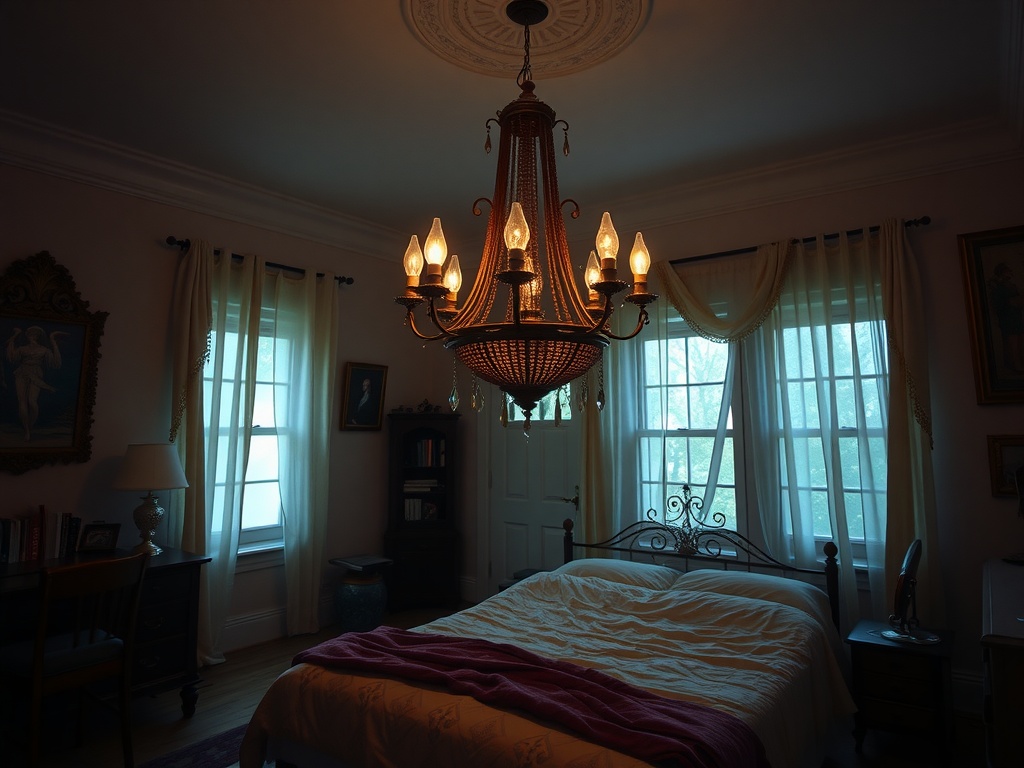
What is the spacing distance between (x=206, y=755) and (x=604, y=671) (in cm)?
191

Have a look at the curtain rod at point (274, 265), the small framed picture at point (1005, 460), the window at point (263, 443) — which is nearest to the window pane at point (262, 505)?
the window at point (263, 443)

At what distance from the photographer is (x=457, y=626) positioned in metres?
2.85

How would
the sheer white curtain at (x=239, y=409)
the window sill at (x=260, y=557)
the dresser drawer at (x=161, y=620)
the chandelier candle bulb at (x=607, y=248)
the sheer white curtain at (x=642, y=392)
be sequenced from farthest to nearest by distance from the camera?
the window sill at (x=260, y=557), the sheer white curtain at (x=642, y=392), the sheer white curtain at (x=239, y=409), the dresser drawer at (x=161, y=620), the chandelier candle bulb at (x=607, y=248)

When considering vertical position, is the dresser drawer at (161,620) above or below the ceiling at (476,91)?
below

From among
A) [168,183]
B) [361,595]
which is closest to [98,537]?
[361,595]

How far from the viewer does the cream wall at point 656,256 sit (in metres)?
3.27

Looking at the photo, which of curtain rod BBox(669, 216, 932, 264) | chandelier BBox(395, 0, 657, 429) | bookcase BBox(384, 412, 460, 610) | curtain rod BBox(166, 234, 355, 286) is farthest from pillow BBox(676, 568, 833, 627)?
curtain rod BBox(166, 234, 355, 286)

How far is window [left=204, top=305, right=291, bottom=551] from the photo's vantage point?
4258mm

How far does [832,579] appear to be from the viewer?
10.7ft

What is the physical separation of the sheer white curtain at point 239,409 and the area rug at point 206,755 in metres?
0.98

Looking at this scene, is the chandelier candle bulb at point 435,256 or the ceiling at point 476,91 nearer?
the chandelier candle bulb at point 435,256

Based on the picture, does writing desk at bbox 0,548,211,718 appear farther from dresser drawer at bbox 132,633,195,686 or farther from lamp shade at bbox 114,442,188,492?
lamp shade at bbox 114,442,188,492

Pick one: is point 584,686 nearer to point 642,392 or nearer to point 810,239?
point 642,392

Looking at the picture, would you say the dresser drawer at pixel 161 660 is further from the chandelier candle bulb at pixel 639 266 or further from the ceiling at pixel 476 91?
the chandelier candle bulb at pixel 639 266
